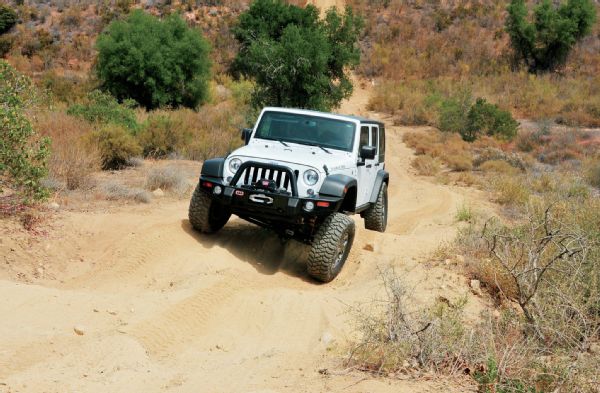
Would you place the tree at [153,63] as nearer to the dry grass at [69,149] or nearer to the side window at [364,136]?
the dry grass at [69,149]

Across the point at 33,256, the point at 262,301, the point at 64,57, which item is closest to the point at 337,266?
the point at 262,301

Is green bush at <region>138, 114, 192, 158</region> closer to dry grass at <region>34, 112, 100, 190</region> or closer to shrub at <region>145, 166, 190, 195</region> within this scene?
dry grass at <region>34, 112, 100, 190</region>

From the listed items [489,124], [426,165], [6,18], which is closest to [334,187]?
[426,165]

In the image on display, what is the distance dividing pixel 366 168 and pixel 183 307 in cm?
410

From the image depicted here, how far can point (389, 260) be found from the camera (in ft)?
27.8

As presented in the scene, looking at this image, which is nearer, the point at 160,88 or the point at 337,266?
the point at 337,266

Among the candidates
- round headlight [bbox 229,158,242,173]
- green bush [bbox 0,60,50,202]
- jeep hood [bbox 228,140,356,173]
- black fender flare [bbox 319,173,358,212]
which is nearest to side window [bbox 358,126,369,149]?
jeep hood [bbox 228,140,356,173]

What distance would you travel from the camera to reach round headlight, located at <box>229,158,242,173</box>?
7.92 metres

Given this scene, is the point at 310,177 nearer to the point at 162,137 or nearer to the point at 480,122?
the point at 162,137

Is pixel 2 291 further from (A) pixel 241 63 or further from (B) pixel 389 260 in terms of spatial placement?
(A) pixel 241 63

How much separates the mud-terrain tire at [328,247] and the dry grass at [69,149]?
5443 millimetres

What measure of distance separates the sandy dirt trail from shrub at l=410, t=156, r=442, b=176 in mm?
10213

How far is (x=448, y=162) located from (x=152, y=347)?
1706 centimetres

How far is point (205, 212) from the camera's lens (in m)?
8.29
